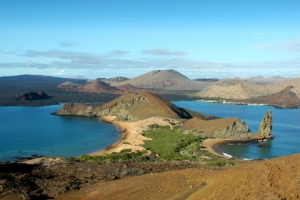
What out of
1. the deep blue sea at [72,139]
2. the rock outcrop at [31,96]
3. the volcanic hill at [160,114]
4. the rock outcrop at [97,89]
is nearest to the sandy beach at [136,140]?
the deep blue sea at [72,139]

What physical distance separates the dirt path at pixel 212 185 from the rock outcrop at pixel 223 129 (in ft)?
105

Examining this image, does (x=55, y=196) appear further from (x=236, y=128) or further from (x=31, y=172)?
(x=236, y=128)

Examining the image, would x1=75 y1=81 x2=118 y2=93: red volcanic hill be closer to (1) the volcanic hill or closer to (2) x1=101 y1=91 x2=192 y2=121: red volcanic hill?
(1) the volcanic hill

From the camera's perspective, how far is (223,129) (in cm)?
5100

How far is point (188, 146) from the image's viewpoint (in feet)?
139

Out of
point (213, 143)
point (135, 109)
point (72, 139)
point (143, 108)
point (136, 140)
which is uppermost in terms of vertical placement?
point (143, 108)

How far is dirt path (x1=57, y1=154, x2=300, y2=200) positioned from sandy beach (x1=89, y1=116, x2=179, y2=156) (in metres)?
21.8

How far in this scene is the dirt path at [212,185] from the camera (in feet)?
40.3

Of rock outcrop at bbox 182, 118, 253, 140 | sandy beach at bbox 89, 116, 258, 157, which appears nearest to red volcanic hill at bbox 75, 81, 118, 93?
sandy beach at bbox 89, 116, 258, 157

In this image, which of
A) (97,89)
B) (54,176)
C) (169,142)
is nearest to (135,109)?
(169,142)

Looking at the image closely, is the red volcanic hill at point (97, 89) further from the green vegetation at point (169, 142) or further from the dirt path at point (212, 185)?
the dirt path at point (212, 185)

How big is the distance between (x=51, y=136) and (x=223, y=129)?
91.9ft

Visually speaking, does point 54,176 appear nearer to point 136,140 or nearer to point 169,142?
point 169,142

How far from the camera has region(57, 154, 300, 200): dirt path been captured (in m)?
12.3
